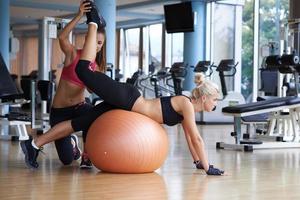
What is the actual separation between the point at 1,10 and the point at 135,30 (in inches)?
301

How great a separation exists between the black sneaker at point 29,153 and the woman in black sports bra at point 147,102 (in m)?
0.09

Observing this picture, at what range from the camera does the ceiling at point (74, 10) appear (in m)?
14.4

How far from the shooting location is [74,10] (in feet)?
52.9

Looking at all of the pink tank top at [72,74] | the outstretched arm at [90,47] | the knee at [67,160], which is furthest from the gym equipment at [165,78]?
the outstretched arm at [90,47]

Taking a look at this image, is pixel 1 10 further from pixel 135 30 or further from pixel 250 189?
pixel 250 189

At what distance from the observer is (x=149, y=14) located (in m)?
16.5

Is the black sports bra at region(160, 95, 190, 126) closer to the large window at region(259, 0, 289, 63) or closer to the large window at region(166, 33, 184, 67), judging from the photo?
the large window at region(259, 0, 289, 63)

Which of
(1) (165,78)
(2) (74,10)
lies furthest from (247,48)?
(2) (74,10)

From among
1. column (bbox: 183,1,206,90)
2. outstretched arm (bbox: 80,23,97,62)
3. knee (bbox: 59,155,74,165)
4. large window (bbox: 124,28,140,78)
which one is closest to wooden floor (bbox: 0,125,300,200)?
knee (bbox: 59,155,74,165)

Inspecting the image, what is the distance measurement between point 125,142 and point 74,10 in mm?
13043

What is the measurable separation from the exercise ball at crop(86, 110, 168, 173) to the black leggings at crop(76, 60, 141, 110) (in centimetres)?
7

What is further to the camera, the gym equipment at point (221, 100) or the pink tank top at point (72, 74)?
the gym equipment at point (221, 100)

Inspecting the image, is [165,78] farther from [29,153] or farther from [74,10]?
[29,153]

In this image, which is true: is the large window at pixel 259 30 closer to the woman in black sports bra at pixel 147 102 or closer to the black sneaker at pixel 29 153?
the woman in black sports bra at pixel 147 102
